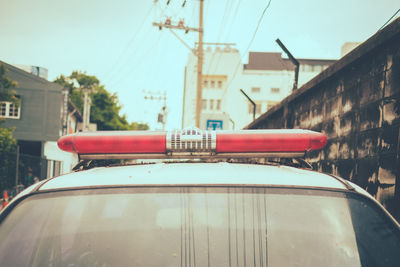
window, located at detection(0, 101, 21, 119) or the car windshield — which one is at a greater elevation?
window, located at detection(0, 101, 21, 119)

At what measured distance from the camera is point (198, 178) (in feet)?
6.39

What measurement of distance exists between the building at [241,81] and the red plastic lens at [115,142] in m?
56.9

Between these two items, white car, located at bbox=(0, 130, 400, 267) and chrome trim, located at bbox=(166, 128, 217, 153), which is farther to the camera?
chrome trim, located at bbox=(166, 128, 217, 153)

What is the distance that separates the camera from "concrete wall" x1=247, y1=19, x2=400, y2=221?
16.2 feet

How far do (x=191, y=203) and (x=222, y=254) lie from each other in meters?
0.27

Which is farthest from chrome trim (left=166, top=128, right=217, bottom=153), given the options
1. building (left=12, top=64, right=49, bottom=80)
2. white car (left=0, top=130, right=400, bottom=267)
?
building (left=12, top=64, right=49, bottom=80)

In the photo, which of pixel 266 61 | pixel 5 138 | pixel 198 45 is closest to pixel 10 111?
pixel 5 138

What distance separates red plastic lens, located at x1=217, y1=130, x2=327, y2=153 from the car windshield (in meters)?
0.67

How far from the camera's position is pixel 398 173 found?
15.4 ft

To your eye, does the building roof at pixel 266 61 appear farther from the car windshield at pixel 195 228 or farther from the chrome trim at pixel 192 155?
the car windshield at pixel 195 228

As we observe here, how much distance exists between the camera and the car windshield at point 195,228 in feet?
6.03

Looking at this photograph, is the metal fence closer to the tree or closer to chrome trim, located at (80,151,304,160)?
chrome trim, located at (80,151,304,160)

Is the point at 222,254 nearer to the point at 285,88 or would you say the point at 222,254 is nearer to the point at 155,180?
the point at 155,180

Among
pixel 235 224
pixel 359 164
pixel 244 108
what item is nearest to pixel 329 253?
pixel 235 224
